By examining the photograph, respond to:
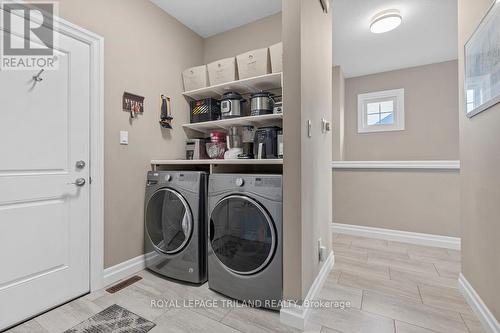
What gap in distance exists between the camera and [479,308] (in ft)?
4.65

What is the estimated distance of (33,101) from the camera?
147 cm

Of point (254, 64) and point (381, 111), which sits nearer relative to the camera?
point (254, 64)

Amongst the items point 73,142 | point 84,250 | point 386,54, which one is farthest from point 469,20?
point 84,250

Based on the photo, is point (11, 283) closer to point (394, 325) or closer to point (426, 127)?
point (394, 325)

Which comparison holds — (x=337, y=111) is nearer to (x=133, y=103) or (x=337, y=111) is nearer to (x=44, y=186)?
(x=133, y=103)

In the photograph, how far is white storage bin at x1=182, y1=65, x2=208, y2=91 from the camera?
242 cm

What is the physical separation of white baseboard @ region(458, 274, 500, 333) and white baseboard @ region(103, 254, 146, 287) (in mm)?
2450

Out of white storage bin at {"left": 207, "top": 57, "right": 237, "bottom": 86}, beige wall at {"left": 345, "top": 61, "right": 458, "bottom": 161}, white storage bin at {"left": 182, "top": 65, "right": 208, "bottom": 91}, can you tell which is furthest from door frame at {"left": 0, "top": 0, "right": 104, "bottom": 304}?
beige wall at {"left": 345, "top": 61, "right": 458, "bottom": 161}

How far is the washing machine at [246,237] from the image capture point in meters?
1.48

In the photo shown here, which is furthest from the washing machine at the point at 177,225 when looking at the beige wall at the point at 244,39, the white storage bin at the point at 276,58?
the beige wall at the point at 244,39

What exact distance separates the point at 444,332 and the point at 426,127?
3353 millimetres

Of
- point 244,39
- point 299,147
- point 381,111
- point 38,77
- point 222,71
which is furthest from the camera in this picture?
point 381,111

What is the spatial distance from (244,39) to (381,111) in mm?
2781

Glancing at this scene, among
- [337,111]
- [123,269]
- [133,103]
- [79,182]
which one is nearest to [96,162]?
[79,182]
